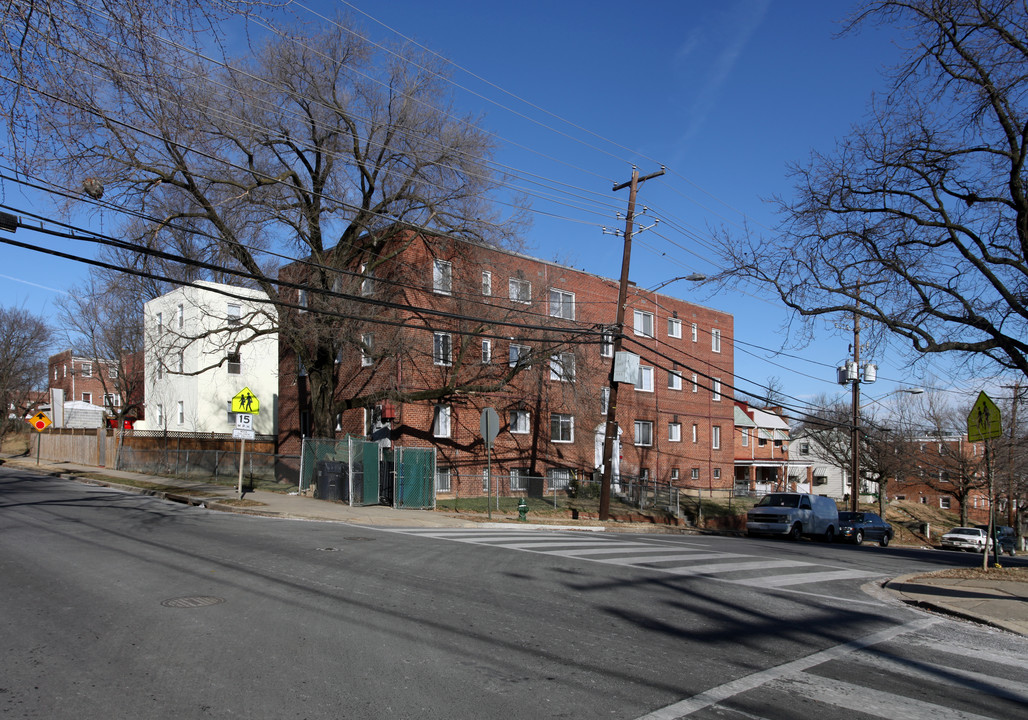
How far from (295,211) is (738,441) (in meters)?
44.6

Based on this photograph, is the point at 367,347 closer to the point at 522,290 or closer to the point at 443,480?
the point at 522,290

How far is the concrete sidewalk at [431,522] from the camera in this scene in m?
9.91

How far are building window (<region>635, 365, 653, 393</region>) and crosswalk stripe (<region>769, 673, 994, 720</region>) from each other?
108 ft

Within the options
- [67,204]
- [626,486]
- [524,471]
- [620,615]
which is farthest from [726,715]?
[626,486]

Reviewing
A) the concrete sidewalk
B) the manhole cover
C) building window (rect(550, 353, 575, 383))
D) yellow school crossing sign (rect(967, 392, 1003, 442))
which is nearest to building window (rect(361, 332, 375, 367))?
the concrete sidewalk

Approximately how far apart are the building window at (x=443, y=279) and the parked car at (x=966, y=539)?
27.9m

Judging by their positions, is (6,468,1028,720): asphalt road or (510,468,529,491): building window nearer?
(6,468,1028,720): asphalt road

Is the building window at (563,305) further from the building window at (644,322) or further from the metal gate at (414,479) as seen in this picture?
the metal gate at (414,479)

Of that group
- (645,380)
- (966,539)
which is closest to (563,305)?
(645,380)

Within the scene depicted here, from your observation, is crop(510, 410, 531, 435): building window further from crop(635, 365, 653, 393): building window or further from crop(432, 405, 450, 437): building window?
crop(635, 365, 653, 393): building window

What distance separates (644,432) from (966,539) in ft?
52.6

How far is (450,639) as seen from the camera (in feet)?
22.9

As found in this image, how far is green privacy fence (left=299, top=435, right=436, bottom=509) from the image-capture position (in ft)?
73.8

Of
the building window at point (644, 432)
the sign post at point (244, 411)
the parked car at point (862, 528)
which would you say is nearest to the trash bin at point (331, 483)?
the sign post at point (244, 411)
